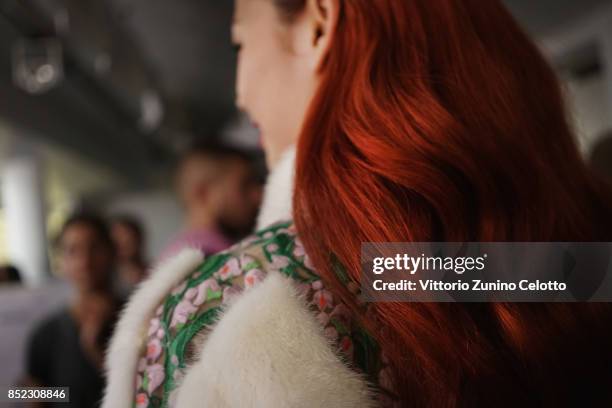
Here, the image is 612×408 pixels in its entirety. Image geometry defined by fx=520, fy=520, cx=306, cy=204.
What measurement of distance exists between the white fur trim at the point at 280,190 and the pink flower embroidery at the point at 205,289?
97mm

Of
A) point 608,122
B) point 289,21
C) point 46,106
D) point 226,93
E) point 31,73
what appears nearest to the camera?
point 289,21

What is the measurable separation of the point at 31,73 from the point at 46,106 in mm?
1413

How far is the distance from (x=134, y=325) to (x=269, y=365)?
0.40 ft

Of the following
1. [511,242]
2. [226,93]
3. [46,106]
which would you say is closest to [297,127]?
[511,242]

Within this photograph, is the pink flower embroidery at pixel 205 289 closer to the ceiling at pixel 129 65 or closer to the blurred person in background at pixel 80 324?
the blurred person in background at pixel 80 324

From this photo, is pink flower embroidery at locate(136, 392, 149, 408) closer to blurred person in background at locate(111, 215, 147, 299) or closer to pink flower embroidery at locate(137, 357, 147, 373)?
pink flower embroidery at locate(137, 357, 147, 373)

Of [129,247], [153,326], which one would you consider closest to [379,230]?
[153,326]

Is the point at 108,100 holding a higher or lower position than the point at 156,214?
lower

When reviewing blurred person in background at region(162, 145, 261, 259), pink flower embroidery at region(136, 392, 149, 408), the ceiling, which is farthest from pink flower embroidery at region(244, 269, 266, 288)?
the ceiling

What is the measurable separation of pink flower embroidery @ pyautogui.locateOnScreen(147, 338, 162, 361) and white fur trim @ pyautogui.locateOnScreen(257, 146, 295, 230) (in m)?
0.14

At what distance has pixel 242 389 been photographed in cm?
31

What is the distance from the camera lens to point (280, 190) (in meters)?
0.45

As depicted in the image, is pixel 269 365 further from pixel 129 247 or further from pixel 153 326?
pixel 129 247

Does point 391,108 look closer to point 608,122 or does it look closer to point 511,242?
point 511,242
